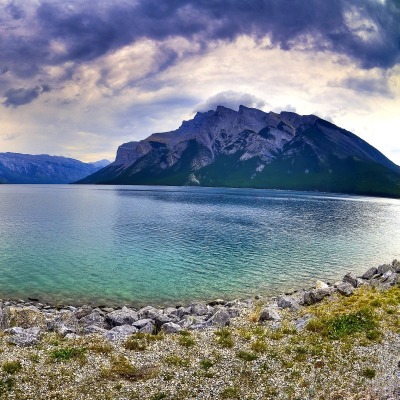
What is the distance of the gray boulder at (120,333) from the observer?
26.7 metres

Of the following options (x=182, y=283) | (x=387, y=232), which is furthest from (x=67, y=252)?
(x=387, y=232)

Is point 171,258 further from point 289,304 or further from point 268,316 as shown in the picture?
point 268,316

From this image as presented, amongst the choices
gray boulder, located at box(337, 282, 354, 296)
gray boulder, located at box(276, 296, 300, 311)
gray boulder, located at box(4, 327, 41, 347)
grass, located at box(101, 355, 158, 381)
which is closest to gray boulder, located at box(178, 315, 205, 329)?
grass, located at box(101, 355, 158, 381)

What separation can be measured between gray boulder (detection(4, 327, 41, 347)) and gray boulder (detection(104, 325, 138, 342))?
5246 mm

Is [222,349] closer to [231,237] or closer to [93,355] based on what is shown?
[93,355]

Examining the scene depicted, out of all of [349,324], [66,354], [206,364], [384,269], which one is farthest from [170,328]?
[384,269]

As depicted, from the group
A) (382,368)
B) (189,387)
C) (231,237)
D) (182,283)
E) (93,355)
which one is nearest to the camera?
(189,387)

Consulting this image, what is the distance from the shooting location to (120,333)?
91.1 feet

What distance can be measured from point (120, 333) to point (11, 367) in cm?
863

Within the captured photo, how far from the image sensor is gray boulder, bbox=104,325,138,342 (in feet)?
87.6

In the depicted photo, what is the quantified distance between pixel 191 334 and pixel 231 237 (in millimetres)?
68571

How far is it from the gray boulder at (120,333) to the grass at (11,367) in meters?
6.85

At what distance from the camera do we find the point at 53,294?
4897 centimetres

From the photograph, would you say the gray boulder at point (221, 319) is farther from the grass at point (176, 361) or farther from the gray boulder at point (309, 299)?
the gray boulder at point (309, 299)
